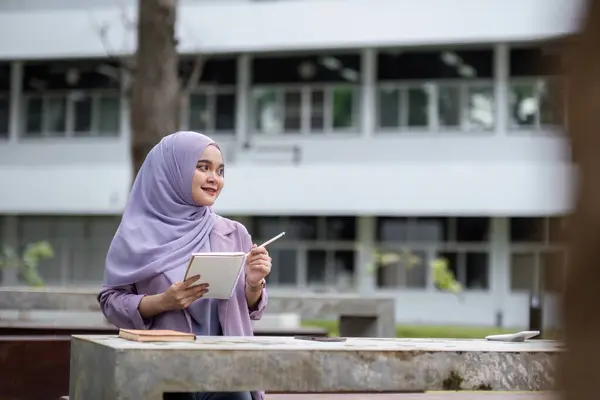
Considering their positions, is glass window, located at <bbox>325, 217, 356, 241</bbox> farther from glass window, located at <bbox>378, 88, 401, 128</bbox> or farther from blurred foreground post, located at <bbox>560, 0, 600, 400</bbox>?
blurred foreground post, located at <bbox>560, 0, 600, 400</bbox>

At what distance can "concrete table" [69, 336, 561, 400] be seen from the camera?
11.1 feet

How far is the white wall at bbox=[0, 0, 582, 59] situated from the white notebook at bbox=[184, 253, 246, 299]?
92.4 ft

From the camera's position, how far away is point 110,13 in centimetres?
3547

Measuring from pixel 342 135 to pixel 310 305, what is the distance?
81.7ft

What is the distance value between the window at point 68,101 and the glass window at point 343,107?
20.3 feet

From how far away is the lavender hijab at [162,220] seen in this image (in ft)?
14.0

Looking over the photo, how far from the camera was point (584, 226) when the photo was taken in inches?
44.8

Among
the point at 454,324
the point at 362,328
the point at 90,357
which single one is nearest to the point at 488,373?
the point at 90,357

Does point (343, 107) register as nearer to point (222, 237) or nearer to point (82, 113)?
point (82, 113)

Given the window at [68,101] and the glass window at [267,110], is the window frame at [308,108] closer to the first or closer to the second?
the glass window at [267,110]

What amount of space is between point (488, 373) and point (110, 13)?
3279 cm

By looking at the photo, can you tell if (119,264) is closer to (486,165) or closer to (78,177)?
(486,165)

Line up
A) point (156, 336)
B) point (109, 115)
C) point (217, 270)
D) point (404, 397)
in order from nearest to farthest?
point (156, 336) → point (217, 270) → point (404, 397) → point (109, 115)

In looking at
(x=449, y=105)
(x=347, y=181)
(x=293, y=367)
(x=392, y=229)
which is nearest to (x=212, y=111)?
(x=347, y=181)
